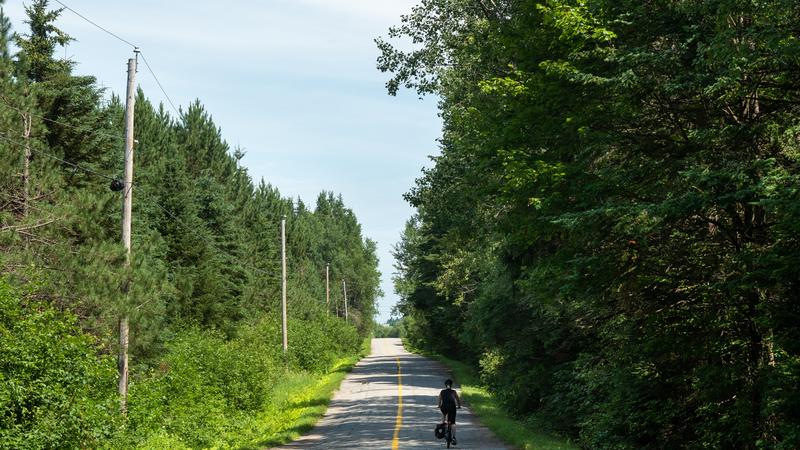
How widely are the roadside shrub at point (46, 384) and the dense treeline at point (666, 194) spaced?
29.1 ft

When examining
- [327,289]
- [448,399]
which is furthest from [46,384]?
[327,289]

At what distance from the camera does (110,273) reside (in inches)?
787

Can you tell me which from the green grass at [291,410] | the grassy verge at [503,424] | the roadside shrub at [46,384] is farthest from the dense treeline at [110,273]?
the grassy verge at [503,424]

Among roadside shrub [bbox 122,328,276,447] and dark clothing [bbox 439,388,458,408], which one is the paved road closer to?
dark clothing [bbox 439,388,458,408]

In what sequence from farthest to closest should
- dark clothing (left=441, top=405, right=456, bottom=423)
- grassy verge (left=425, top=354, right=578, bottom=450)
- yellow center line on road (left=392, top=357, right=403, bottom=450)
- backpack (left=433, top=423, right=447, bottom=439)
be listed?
yellow center line on road (left=392, top=357, right=403, bottom=450), backpack (left=433, top=423, right=447, bottom=439), dark clothing (left=441, top=405, right=456, bottom=423), grassy verge (left=425, top=354, right=578, bottom=450)

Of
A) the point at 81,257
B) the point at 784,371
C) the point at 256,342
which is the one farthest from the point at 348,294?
the point at 784,371

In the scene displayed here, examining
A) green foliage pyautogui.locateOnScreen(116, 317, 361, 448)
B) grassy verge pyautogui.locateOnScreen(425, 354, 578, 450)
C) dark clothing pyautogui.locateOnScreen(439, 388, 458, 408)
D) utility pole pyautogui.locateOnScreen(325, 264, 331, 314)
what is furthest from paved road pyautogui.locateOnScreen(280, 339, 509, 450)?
utility pole pyautogui.locateOnScreen(325, 264, 331, 314)

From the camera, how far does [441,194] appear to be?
101 feet

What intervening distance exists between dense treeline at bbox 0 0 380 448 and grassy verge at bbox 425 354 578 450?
8643 millimetres

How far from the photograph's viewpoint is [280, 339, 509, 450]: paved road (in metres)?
22.1

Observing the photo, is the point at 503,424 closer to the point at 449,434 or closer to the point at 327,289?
the point at 449,434

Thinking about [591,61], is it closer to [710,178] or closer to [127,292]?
[710,178]

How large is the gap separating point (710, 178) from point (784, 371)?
9.31 feet

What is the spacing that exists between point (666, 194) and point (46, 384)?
1170 centimetres
